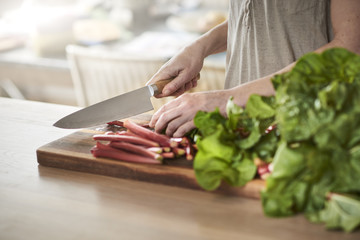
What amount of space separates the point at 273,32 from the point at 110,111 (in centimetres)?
A: 68

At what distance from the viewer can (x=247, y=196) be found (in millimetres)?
1197

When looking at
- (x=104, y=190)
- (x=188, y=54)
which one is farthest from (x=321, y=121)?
(x=188, y=54)

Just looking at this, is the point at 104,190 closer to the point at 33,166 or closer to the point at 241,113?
the point at 33,166

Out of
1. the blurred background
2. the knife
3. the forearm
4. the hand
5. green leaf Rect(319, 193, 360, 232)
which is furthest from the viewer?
the blurred background

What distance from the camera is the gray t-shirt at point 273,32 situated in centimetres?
163

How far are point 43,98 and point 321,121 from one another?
317 centimetres

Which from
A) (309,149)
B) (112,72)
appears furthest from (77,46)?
(309,149)

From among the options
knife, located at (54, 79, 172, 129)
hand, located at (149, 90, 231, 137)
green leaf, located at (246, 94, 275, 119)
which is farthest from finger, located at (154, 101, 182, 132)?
green leaf, located at (246, 94, 275, 119)

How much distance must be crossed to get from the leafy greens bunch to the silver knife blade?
47 centimetres

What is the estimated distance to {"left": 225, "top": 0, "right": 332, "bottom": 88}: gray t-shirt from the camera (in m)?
1.63

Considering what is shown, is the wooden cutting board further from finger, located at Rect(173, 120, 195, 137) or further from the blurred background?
the blurred background

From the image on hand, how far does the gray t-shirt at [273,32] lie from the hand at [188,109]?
0.42 meters

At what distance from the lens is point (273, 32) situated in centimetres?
172

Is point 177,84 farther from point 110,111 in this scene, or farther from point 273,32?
point 273,32
